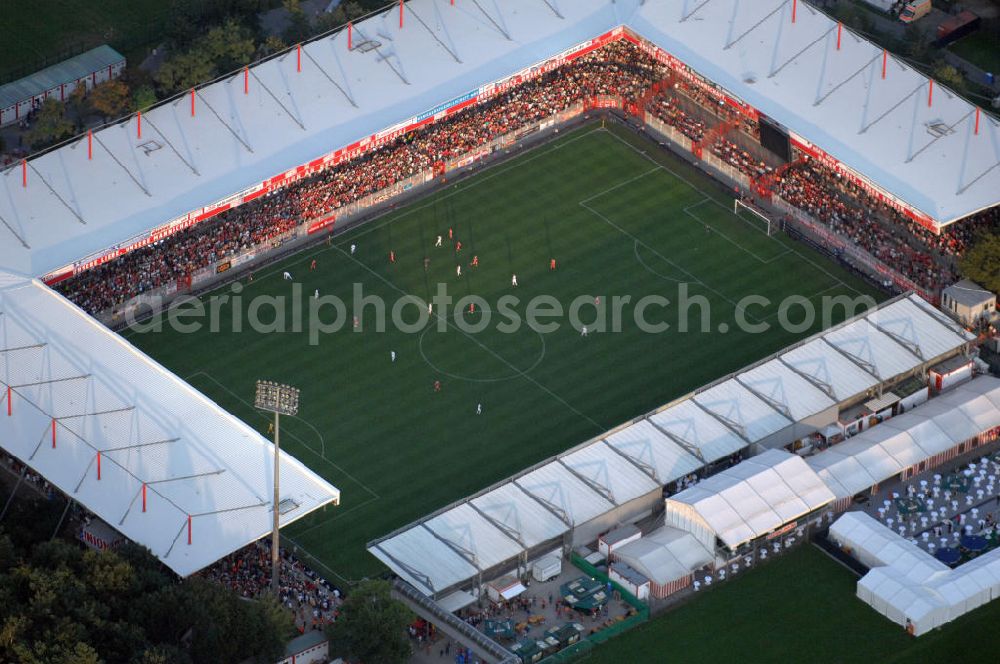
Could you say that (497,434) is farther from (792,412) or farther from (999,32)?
(999,32)

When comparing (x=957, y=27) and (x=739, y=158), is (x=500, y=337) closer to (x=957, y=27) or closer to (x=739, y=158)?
(x=739, y=158)

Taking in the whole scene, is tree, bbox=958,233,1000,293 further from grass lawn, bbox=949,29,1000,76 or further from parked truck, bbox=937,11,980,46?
parked truck, bbox=937,11,980,46

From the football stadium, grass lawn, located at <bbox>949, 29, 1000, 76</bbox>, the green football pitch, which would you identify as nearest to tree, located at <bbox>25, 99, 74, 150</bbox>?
the football stadium

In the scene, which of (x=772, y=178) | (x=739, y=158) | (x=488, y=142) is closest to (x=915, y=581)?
(x=772, y=178)

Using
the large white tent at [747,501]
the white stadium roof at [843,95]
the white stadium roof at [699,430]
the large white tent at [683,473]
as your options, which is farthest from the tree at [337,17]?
the large white tent at [747,501]

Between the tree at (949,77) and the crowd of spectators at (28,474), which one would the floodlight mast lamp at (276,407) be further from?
the tree at (949,77)
